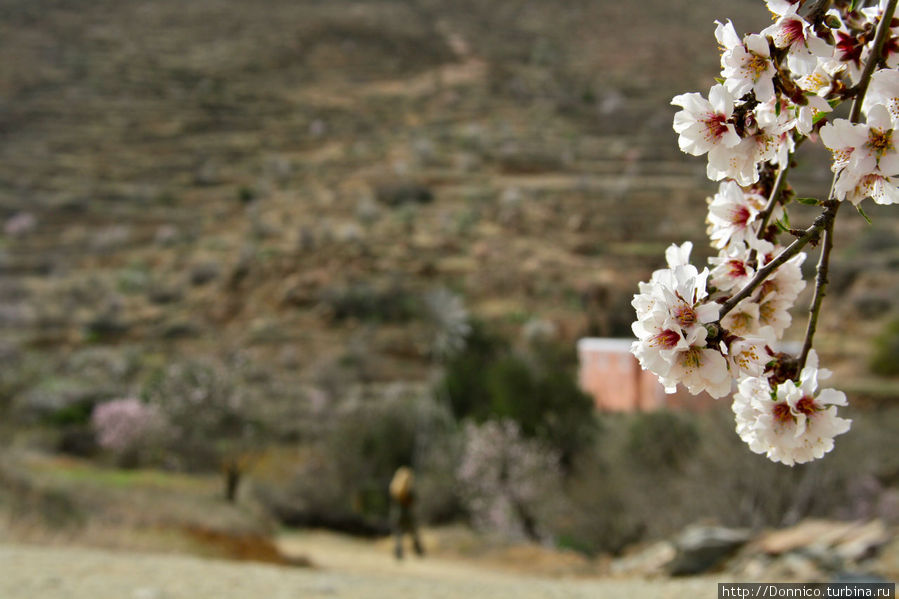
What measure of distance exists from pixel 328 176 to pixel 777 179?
35.5 m

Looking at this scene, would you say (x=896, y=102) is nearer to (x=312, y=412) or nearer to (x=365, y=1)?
(x=312, y=412)

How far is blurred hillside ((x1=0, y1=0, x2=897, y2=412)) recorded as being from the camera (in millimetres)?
27578

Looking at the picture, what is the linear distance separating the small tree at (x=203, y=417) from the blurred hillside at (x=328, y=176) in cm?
322

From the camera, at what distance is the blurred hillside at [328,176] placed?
2758 cm

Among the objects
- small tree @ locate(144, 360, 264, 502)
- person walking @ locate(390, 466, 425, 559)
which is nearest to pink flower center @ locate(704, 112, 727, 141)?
person walking @ locate(390, 466, 425, 559)

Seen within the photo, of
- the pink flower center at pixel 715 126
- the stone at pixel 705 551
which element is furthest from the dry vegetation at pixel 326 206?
the pink flower center at pixel 715 126

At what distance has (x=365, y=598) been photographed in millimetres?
7887

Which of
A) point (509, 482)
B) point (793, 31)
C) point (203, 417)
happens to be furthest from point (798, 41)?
point (203, 417)

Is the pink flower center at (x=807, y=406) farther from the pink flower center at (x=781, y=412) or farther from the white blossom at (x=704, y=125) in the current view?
the white blossom at (x=704, y=125)

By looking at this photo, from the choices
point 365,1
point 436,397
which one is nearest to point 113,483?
point 436,397

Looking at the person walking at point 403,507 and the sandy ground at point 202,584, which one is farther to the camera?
the person walking at point 403,507

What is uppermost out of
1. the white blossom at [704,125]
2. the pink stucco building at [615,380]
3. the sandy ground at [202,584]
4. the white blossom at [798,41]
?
the pink stucco building at [615,380]

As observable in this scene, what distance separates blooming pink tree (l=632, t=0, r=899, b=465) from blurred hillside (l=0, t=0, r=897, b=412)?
20.6 m

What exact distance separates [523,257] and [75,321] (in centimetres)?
1535
